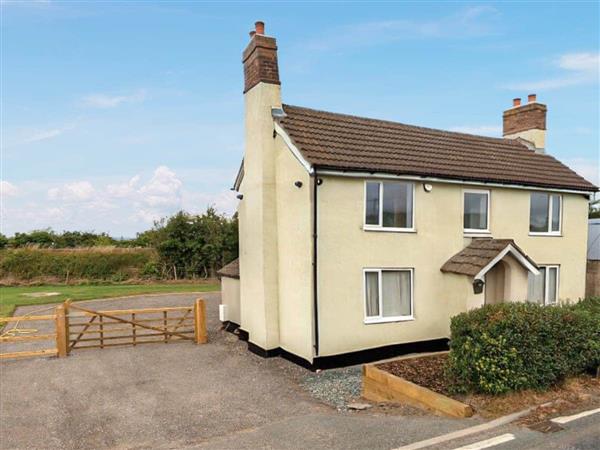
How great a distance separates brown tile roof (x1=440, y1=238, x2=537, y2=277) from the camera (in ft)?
39.4

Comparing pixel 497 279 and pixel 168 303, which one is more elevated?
pixel 497 279

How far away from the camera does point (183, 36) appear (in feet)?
48.3

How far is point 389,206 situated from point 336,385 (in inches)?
203

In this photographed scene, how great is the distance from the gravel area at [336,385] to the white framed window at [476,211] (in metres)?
5.92

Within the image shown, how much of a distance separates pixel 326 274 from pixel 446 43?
1017cm

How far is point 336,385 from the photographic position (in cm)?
983

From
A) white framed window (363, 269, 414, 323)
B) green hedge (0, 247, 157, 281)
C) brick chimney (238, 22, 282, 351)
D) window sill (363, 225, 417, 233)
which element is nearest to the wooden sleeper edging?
white framed window (363, 269, 414, 323)

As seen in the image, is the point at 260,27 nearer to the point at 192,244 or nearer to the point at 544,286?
the point at 544,286

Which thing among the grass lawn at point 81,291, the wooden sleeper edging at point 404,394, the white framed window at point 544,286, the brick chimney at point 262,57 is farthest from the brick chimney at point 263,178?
the grass lawn at point 81,291

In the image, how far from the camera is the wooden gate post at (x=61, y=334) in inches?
496

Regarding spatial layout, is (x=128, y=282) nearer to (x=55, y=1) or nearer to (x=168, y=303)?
(x=168, y=303)

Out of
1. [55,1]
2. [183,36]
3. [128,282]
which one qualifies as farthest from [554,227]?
[128,282]

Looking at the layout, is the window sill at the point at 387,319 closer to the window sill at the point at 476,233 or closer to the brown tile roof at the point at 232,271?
the window sill at the point at 476,233

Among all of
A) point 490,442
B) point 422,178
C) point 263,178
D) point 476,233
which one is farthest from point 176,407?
point 476,233
